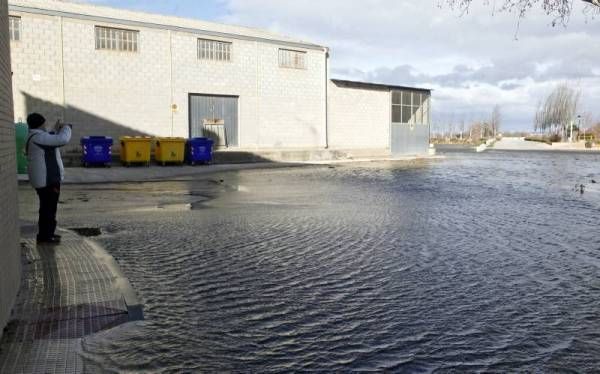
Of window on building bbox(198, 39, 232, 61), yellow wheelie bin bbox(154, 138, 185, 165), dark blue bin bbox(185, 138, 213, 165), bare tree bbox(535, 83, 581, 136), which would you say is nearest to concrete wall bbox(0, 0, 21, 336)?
yellow wheelie bin bbox(154, 138, 185, 165)

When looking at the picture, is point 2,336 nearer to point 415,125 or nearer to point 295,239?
point 295,239

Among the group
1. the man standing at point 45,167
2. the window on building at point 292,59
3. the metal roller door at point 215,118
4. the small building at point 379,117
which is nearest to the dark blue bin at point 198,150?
the metal roller door at point 215,118

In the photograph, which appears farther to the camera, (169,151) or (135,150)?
(169,151)

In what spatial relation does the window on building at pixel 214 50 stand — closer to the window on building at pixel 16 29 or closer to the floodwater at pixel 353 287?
the window on building at pixel 16 29

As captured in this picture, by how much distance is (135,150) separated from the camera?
24.4m

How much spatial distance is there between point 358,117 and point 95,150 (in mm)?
19097

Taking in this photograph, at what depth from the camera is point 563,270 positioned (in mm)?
6180

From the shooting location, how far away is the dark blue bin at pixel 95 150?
75.4 feet

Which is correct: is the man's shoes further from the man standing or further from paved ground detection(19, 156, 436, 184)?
paved ground detection(19, 156, 436, 184)

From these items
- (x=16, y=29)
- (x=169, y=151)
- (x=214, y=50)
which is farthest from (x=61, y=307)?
(x=214, y=50)

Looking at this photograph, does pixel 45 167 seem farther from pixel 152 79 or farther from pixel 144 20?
pixel 144 20

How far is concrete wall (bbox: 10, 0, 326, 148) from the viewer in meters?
25.0

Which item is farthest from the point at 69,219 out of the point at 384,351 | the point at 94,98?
the point at 94,98

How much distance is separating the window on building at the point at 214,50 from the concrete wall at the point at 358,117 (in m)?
7.64
